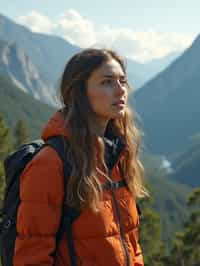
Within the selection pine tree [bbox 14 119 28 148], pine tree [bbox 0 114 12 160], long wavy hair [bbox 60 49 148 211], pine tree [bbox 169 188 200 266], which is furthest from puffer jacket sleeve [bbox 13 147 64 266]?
pine tree [bbox 14 119 28 148]

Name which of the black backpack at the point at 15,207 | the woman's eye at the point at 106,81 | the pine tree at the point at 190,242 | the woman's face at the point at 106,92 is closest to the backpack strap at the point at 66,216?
the black backpack at the point at 15,207

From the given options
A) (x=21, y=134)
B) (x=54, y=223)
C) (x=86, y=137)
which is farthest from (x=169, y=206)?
(x=54, y=223)

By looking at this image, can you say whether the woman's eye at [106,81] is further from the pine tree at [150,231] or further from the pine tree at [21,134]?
the pine tree at [21,134]

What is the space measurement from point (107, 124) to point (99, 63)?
2.01 feet

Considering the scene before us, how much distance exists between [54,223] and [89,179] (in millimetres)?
433

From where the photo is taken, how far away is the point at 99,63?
4613 mm

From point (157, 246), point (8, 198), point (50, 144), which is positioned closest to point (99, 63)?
point (50, 144)

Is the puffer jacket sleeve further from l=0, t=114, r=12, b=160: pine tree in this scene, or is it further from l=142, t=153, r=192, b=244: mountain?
l=142, t=153, r=192, b=244: mountain

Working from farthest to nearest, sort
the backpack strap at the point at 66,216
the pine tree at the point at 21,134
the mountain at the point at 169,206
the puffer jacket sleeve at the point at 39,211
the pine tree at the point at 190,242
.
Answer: the mountain at the point at 169,206
the pine tree at the point at 21,134
the pine tree at the point at 190,242
the backpack strap at the point at 66,216
the puffer jacket sleeve at the point at 39,211

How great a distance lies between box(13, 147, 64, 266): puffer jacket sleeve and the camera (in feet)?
12.9

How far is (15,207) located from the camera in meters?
4.11

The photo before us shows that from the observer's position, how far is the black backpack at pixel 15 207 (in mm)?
4066

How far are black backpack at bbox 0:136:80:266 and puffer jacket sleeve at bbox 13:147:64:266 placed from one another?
2.6 inches

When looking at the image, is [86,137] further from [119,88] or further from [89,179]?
[119,88]
